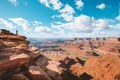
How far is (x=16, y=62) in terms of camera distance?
22.9 metres

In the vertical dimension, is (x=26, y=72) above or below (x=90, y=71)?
above

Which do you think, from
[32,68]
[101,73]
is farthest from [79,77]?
[32,68]

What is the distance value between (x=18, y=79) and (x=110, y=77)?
4902cm

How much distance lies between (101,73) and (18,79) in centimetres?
5312

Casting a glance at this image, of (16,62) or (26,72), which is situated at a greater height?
(16,62)

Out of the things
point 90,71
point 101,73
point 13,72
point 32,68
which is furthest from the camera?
point 90,71

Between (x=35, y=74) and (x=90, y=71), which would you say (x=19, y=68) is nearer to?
(x=35, y=74)

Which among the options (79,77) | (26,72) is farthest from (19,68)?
(79,77)

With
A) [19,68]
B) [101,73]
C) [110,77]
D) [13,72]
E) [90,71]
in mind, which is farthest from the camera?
[90,71]

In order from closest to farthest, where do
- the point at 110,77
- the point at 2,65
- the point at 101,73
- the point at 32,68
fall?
the point at 2,65 → the point at 32,68 → the point at 110,77 → the point at 101,73

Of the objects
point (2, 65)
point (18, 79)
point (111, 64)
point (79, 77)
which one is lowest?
point (79, 77)

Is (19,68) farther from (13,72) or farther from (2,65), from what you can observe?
(2,65)

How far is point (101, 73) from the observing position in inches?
2682

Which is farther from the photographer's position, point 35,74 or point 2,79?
point 35,74
